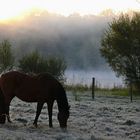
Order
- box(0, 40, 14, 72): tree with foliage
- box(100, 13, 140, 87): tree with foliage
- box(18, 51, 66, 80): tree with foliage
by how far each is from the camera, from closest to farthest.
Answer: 1. box(100, 13, 140, 87): tree with foliage
2. box(0, 40, 14, 72): tree with foliage
3. box(18, 51, 66, 80): tree with foliage

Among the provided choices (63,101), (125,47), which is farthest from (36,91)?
(125,47)

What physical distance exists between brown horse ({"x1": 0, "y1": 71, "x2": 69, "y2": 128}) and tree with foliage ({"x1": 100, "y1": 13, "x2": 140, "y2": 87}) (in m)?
26.0

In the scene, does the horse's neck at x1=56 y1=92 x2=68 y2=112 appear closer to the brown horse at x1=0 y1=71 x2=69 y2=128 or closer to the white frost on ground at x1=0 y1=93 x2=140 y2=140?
the brown horse at x1=0 y1=71 x2=69 y2=128

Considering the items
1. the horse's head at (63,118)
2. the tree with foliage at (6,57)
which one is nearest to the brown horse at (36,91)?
the horse's head at (63,118)

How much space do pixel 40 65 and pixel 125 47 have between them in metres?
17.2

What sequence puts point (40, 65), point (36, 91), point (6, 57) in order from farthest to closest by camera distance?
point (40, 65), point (6, 57), point (36, 91)

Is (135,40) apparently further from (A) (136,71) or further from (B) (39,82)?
(B) (39,82)

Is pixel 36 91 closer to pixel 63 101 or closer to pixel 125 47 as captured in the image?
pixel 63 101

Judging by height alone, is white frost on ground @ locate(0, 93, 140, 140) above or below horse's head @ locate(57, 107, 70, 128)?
below

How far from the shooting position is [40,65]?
5612cm

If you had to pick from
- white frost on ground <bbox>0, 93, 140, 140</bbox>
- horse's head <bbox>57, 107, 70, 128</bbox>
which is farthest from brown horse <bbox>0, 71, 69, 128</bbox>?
white frost on ground <bbox>0, 93, 140, 140</bbox>

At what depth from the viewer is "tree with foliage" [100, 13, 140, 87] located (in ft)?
135

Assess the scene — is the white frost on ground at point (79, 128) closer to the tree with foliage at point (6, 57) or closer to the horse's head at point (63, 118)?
the horse's head at point (63, 118)

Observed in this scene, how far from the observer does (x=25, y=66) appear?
55719 mm
